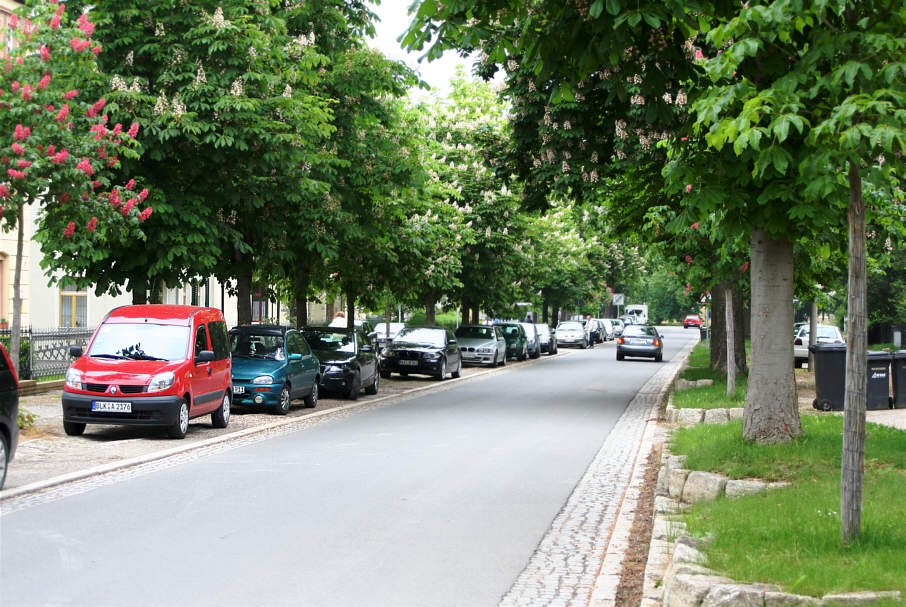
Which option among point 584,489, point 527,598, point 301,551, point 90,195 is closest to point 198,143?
point 90,195

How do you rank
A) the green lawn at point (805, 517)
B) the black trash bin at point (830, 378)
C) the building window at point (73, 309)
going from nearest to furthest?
1. the green lawn at point (805, 517)
2. the black trash bin at point (830, 378)
3. the building window at point (73, 309)

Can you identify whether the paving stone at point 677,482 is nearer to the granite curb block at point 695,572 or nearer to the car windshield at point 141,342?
the granite curb block at point 695,572

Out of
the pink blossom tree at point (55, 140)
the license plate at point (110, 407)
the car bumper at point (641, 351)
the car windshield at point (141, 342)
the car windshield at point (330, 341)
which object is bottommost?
the car bumper at point (641, 351)

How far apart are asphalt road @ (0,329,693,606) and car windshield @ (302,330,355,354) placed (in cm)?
702

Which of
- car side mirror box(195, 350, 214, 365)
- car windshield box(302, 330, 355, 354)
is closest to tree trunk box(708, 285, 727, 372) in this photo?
car windshield box(302, 330, 355, 354)

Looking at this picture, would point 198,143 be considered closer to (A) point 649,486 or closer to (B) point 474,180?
(A) point 649,486

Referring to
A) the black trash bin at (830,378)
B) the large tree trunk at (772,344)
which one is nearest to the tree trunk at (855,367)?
the large tree trunk at (772,344)

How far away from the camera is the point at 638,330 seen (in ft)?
140

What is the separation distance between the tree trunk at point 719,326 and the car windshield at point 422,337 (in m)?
7.84

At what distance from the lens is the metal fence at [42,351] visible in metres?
20.3

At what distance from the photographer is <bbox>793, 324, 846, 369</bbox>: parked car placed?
34031 mm

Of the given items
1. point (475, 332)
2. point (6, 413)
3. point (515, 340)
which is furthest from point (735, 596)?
point (515, 340)

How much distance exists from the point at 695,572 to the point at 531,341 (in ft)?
126

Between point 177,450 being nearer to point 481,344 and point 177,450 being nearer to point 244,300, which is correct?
point 244,300
